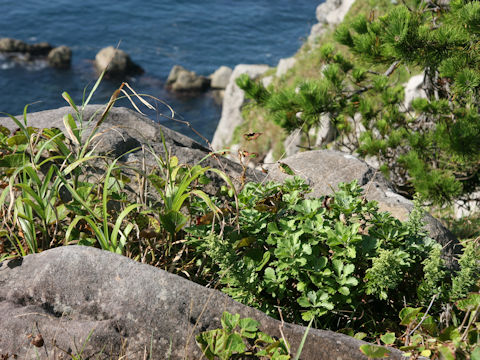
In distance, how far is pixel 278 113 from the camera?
18.3ft

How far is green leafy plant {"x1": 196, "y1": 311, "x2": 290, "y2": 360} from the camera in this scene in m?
2.16

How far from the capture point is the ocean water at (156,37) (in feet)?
68.2

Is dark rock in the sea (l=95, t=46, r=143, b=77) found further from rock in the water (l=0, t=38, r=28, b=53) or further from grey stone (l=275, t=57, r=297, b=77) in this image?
grey stone (l=275, t=57, r=297, b=77)

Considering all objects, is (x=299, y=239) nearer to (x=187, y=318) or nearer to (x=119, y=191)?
(x=187, y=318)

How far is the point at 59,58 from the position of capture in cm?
2228

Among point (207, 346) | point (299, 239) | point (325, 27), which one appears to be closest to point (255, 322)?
point (207, 346)

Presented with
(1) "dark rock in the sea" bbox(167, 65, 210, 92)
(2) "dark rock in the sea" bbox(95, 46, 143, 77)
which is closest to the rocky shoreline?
(1) "dark rock in the sea" bbox(167, 65, 210, 92)

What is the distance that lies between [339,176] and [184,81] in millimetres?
18534

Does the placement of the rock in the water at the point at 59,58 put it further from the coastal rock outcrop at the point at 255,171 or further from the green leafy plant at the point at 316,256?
the green leafy plant at the point at 316,256

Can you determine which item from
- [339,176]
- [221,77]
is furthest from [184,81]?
[339,176]

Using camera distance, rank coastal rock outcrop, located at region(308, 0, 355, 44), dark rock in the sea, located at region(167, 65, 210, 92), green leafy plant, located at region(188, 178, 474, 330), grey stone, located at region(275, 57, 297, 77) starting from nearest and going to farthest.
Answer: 1. green leafy plant, located at region(188, 178, 474, 330)
2. grey stone, located at region(275, 57, 297, 77)
3. coastal rock outcrop, located at region(308, 0, 355, 44)
4. dark rock in the sea, located at region(167, 65, 210, 92)

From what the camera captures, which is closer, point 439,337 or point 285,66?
point 439,337

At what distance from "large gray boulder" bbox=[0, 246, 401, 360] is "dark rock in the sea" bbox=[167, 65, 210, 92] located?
1977 centimetres

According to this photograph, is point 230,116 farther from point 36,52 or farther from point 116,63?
point 36,52
